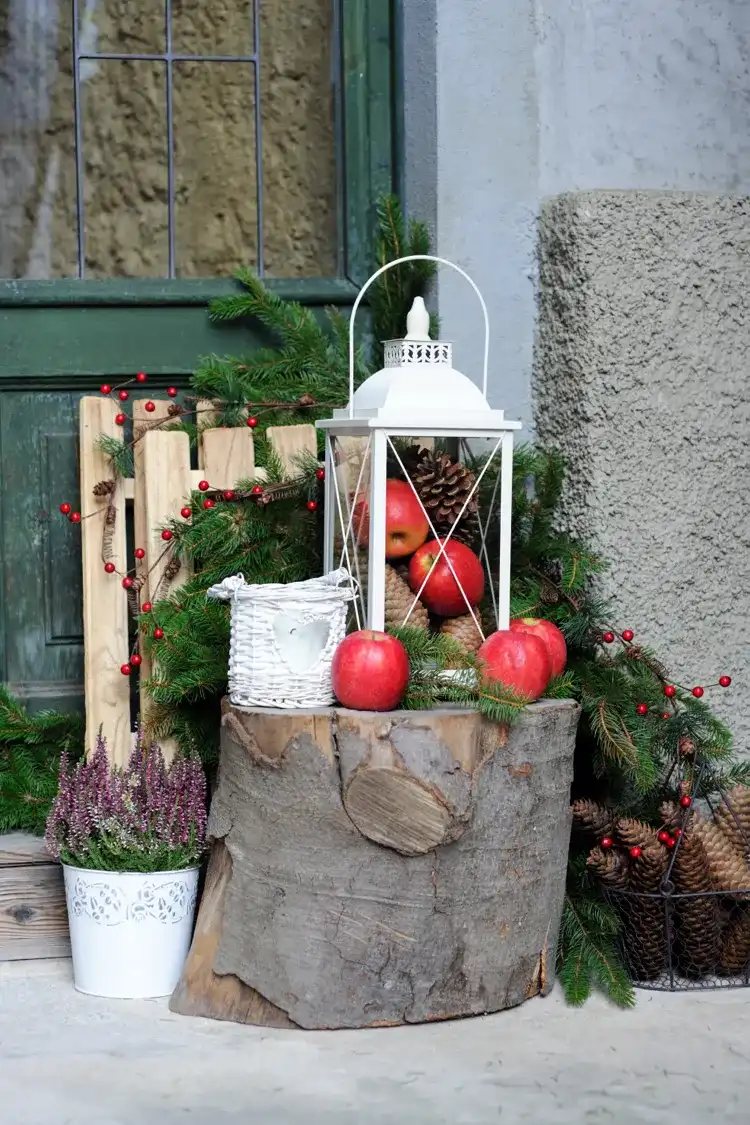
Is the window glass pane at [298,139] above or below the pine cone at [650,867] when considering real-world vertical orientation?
above

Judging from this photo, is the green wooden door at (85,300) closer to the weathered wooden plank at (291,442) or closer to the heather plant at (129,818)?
the weathered wooden plank at (291,442)

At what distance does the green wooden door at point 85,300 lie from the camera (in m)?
3.33

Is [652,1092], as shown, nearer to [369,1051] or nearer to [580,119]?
[369,1051]

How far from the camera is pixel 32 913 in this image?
2988 mm

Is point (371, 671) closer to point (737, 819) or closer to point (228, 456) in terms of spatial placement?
point (228, 456)

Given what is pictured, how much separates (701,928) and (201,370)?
63.1 inches

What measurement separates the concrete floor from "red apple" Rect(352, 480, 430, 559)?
90 centimetres

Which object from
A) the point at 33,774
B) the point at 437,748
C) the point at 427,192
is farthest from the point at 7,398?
the point at 437,748

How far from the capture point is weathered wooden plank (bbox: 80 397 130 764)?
307 cm

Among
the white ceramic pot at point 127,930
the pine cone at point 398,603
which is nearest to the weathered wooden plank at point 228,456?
the pine cone at point 398,603

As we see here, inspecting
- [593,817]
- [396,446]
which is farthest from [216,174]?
[593,817]

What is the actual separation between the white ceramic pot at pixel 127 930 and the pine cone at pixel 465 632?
707 millimetres

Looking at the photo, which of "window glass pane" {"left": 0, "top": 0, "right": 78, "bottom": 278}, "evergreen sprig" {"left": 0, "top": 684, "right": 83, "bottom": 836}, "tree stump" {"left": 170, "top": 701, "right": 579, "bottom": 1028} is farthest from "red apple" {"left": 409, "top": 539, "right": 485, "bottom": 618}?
"window glass pane" {"left": 0, "top": 0, "right": 78, "bottom": 278}

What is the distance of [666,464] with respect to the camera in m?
3.16
